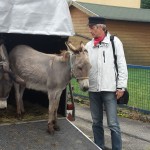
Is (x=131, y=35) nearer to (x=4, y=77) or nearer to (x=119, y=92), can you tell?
(x=119, y=92)

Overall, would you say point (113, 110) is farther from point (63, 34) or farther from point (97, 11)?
point (97, 11)

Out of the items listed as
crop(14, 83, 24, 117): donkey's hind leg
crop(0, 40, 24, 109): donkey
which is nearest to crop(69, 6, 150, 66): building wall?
crop(14, 83, 24, 117): donkey's hind leg

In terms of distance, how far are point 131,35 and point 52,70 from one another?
1989cm

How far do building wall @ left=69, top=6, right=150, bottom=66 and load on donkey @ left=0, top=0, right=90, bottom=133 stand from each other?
18682mm

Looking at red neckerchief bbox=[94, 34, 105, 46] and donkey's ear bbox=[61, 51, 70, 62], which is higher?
red neckerchief bbox=[94, 34, 105, 46]

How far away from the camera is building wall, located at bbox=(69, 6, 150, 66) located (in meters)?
24.7

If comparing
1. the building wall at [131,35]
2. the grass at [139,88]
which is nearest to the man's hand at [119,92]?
the grass at [139,88]

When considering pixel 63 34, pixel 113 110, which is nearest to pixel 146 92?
pixel 113 110

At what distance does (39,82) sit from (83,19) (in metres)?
19.2

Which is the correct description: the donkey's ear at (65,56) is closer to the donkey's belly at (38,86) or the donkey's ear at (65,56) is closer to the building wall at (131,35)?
the donkey's belly at (38,86)

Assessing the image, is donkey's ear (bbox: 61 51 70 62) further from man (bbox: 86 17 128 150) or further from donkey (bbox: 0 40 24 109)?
donkey (bbox: 0 40 24 109)

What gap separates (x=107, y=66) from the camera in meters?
5.76

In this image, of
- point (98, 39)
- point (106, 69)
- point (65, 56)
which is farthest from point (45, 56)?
point (106, 69)

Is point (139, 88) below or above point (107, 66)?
below
